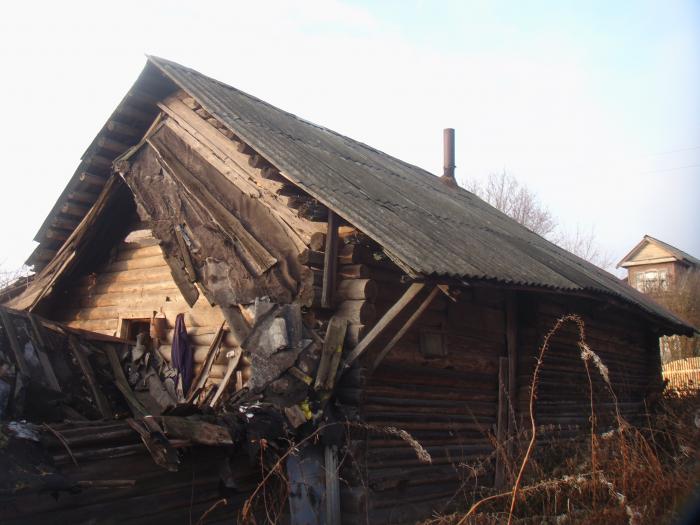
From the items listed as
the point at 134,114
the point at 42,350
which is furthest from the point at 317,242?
the point at 134,114

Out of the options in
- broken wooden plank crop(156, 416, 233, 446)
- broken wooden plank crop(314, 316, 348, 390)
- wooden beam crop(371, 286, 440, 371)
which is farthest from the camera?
wooden beam crop(371, 286, 440, 371)

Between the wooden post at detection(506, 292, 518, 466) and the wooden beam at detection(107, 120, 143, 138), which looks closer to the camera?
the wooden post at detection(506, 292, 518, 466)

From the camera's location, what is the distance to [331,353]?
7074mm

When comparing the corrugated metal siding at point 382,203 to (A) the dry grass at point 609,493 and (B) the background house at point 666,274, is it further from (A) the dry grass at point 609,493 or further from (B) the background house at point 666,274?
(B) the background house at point 666,274

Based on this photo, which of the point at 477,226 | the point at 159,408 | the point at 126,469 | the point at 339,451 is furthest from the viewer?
the point at 477,226

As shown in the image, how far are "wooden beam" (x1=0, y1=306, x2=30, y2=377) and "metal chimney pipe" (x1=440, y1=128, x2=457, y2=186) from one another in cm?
1243

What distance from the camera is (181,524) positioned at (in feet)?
20.4

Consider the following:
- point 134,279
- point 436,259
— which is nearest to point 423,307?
point 436,259

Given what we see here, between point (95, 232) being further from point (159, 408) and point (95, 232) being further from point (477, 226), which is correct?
point (477, 226)

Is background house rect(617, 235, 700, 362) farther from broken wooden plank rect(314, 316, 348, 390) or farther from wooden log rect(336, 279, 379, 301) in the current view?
broken wooden plank rect(314, 316, 348, 390)

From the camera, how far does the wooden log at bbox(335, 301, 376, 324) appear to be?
285 inches

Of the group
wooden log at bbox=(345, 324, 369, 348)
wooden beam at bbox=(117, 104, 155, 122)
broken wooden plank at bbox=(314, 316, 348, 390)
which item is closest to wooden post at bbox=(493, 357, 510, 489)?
wooden log at bbox=(345, 324, 369, 348)

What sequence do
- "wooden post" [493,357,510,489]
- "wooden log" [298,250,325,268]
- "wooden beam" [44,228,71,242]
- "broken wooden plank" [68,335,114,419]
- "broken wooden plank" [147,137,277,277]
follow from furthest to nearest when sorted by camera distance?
"wooden beam" [44,228,71,242] < "wooden post" [493,357,510,489] < "broken wooden plank" [68,335,114,419] < "broken wooden plank" [147,137,277,277] < "wooden log" [298,250,325,268]

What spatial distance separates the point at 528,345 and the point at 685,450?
325cm
